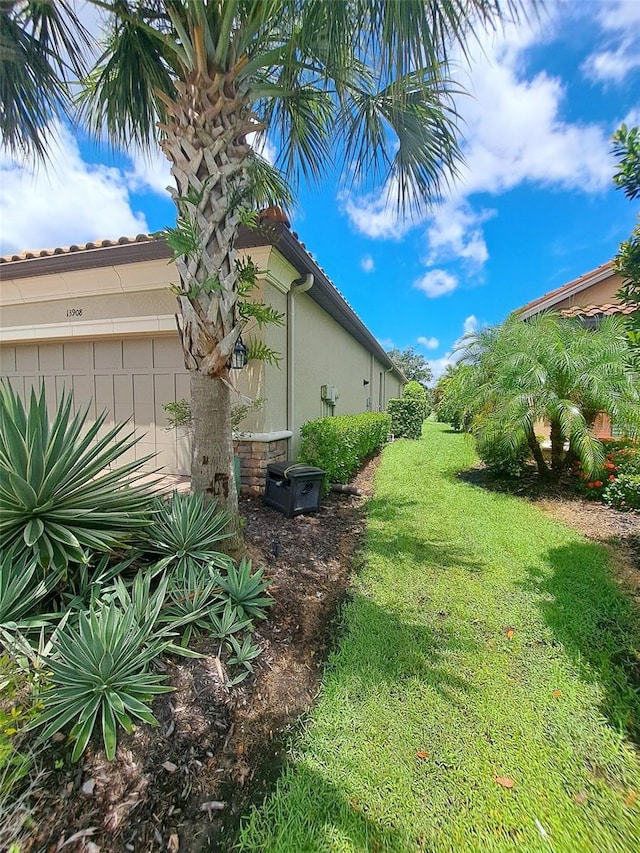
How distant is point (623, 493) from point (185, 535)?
21.9 ft

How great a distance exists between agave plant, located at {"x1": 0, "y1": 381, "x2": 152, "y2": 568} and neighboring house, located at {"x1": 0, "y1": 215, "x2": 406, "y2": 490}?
3.13 metres

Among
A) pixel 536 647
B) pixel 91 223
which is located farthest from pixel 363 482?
pixel 91 223

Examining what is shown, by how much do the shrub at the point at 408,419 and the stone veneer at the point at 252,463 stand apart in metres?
11.3

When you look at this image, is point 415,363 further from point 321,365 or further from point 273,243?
point 273,243

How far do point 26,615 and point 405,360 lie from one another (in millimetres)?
63403

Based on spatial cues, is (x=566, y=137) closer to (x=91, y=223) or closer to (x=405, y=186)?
(x=405, y=186)

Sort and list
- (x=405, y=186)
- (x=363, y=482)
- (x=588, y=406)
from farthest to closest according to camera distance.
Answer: (x=363, y=482), (x=588, y=406), (x=405, y=186)

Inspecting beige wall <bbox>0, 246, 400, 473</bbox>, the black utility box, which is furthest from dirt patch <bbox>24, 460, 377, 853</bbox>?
beige wall <bbox>0, 246, 400, 473</bbox>

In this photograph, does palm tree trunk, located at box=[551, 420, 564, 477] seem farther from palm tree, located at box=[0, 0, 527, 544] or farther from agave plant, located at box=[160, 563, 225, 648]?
agave plant, located at box=[160, 563, 225, 648]

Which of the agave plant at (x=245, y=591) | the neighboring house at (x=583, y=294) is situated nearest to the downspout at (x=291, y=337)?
the agave plant at (x=245, y=591)

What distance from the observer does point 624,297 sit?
11.6 feet

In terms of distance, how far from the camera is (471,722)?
2.23 meters

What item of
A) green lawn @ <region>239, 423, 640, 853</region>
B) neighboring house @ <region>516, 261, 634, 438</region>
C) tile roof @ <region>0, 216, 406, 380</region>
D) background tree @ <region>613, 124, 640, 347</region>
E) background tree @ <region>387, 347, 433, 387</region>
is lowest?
green lawn @ <region>239, 423, 640, 853</region>

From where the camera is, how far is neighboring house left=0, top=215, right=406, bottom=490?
19.7 feet
